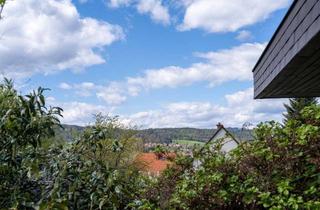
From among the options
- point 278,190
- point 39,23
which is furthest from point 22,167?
point 39,23

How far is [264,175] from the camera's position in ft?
11.9

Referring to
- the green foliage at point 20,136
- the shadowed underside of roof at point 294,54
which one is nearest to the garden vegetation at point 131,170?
the green foliage at point 20,136

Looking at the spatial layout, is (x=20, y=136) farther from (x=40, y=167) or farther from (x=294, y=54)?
(x=294, y=54)

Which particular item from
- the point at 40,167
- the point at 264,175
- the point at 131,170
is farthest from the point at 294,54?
the point at 40,167

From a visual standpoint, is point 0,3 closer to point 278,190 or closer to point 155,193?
point 155,193

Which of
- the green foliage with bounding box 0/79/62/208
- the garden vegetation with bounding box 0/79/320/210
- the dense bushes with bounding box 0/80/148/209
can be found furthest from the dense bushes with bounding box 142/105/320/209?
the green foliage with bounding box 0/79/62/208

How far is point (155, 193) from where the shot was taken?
4.37 metres

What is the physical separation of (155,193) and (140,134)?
18624 mm

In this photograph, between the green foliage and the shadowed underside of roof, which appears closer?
the green foliage

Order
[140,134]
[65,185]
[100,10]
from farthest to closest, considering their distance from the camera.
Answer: [140,134]
[100,10]
[65,185]

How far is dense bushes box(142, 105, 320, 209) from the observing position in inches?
132

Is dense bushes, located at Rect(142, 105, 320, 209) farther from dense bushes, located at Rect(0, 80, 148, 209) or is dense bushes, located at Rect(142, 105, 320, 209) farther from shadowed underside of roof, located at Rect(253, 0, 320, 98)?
dense bushes, located at Rect(0, 80, 148, 209)

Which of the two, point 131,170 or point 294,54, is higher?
point 294,54

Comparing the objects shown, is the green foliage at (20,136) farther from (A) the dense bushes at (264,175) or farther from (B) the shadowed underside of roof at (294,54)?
(A) the dense bushes at (264,175)
